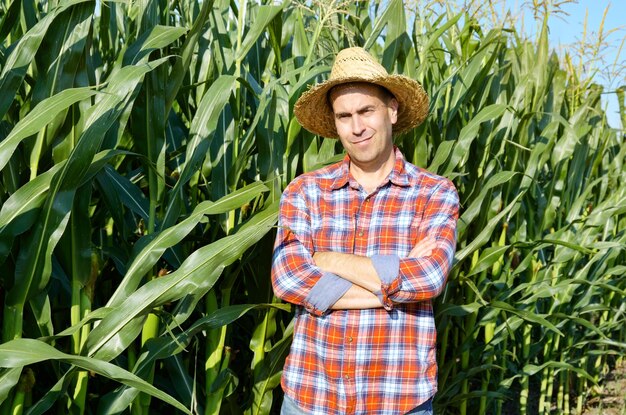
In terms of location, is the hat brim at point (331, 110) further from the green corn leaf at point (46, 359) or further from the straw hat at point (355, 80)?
the green corn leaf at point (46, 359)

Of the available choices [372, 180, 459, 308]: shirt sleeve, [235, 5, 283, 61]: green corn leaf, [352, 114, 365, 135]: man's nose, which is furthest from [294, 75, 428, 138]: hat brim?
[372, 180, 459, 308]: shirt sleeve

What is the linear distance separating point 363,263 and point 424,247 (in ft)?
0.55

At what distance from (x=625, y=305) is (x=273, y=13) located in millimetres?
3085

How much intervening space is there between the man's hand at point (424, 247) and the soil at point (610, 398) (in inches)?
102

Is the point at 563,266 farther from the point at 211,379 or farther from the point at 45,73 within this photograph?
the point at 45,73

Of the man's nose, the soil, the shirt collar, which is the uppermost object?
the man's nose

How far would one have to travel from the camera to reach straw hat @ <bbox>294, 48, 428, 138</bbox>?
2.05m

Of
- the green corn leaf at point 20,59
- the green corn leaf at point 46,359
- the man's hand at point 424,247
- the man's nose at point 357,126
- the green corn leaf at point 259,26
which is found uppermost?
the green corn leaf at point 259,26

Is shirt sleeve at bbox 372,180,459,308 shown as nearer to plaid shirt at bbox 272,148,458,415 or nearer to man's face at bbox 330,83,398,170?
plaid shirt at bbox 272,148,458,415

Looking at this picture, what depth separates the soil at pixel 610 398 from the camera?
14.2ft

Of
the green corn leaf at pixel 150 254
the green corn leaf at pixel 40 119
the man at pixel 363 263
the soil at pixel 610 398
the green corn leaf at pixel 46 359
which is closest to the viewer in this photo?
the green corn leaf at pixel 46 359

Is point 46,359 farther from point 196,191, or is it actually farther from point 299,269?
point 196,191

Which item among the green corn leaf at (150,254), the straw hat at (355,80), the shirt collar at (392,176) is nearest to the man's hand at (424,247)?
the shirt collar at (392,176)

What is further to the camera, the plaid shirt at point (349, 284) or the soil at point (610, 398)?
the soil at point (610, 398)
